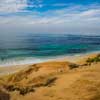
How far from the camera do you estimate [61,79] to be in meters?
13.6

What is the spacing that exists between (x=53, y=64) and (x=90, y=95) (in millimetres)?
8147

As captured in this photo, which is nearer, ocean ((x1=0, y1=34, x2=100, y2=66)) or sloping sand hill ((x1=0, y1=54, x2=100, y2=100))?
sloping sand hill ((x1=0, y1=54, x2=100, y2=100))

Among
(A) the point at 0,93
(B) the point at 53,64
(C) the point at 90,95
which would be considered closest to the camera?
(A) the point at 0,93

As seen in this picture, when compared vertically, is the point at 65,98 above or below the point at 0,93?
below

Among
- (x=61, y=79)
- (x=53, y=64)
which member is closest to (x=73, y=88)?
(x=61, y=79)

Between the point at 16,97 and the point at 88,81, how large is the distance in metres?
2.97

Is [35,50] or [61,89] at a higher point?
[61,89]

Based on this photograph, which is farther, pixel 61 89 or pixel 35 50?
pixel 35 50

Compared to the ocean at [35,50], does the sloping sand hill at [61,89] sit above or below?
above

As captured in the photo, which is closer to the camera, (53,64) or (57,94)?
(57,94)

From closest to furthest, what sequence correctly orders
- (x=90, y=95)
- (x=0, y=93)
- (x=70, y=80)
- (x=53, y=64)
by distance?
(x=0, y=93) → (x=90, y=95) → (x=70, y=80) → (x=53, y=64)

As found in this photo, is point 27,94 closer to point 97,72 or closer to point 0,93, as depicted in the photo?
point 0,93

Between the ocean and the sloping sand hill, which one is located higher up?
the sloping sand hill

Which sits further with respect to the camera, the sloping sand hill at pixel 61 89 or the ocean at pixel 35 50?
the ocean at pixel 35 50
